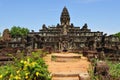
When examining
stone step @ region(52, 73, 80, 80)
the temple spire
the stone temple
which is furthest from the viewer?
the temple spire

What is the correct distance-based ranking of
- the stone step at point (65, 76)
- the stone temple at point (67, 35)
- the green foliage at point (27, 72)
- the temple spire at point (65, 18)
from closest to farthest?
the green foliage at point (27, 72) < the stone step at point (65, 76) < the stone temple at point (67, 35) < the temple spire at point (65, 18)

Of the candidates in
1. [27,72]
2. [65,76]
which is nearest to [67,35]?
[65,76]

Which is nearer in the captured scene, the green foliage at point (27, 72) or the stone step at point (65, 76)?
the green foliage at point (27, 72)

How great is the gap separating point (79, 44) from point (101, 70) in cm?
3404

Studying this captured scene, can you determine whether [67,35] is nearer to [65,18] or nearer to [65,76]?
[65,18]

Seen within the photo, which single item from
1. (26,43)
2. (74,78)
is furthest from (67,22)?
(74,78)

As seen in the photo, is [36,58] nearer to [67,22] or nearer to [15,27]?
[67,22]

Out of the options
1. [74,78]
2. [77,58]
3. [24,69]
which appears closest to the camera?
[24,69]

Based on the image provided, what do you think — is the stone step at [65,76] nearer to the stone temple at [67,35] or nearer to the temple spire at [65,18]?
the stone temple at [67,35]

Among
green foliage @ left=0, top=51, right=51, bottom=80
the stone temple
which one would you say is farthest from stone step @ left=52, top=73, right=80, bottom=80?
the stone temple

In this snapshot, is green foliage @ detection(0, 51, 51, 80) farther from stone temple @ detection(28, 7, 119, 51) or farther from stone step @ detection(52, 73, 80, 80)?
stone temple @ detection(28, 7, 119, 51)

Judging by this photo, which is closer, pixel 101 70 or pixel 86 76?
pixel 86 76

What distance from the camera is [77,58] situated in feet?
67.7

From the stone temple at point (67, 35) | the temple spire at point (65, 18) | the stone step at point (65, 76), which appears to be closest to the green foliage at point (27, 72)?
the stone step at point (65, 76)
